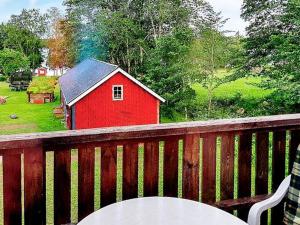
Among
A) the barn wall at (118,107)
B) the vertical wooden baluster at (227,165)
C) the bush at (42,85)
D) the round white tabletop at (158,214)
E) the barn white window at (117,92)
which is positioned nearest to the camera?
the round white tabletop at (158,214)

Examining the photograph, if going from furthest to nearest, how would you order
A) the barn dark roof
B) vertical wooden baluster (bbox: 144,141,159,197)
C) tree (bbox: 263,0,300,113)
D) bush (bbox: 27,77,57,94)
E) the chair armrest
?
1. tree (bbox: 263,0,300,113)
2. the barn dark roof
3. bush (bbox: 27,77,57,94)
4. vertical wooden baluster (bbox: 144,141,159,197)
5. the chair armrest

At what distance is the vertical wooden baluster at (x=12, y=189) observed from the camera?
1188mm

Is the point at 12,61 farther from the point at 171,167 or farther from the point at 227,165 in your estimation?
the point at 227,165

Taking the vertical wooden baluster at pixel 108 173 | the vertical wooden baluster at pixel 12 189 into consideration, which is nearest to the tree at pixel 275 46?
the vertical wooden baluster at pixel 108 173

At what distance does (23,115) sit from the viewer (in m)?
2.25

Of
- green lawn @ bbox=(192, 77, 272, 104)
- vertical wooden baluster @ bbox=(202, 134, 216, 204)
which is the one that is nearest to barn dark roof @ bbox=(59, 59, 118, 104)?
green lawn @ bbox=(192, 77, 272, 104)

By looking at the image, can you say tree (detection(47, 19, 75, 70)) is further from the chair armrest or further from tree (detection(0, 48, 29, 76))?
the chair armrest

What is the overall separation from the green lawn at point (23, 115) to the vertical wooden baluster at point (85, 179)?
0.91m

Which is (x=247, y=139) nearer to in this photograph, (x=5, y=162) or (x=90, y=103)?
(x=5, y=162)

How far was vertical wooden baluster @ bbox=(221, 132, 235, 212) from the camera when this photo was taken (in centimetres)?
147

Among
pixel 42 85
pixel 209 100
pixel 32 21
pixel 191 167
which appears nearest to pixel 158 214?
pixel 191 167

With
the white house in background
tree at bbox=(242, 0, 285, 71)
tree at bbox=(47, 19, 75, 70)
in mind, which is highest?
tree at bbox=(242, 0, 285, 71)

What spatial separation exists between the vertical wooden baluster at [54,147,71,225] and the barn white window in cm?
169

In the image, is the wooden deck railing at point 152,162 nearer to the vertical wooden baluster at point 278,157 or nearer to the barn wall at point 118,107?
the vertical wooden baluster at point 278,157
